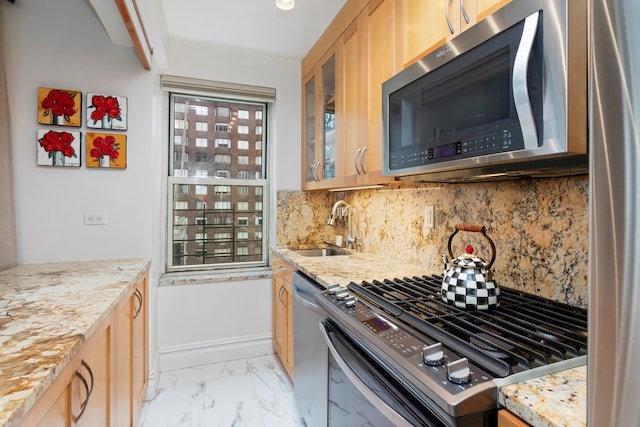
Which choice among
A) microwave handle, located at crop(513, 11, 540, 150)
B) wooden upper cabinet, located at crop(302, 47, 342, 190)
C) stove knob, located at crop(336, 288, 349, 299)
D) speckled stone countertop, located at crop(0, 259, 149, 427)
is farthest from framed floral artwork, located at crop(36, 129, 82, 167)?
microwave handle, located at crop(513, 11, 540, 150)

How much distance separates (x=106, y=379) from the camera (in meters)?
1.21

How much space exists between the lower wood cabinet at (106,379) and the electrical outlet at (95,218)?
0.46m

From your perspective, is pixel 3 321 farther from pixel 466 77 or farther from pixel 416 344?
pixel 466 77

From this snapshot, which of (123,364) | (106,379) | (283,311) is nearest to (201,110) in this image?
(283,311)

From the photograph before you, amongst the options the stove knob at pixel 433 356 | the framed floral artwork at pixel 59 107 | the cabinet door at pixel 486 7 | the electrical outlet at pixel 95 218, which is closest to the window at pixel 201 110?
the framed floral artwork at pixel 59 107

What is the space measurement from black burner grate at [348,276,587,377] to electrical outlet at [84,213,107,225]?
1.76 m

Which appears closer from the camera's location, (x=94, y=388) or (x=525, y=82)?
(x=525, y=82)


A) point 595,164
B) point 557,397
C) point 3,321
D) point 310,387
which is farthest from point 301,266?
point 595,164

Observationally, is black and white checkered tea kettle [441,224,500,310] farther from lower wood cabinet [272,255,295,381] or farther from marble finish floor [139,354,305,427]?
marble finish floor [139,354,305,427]

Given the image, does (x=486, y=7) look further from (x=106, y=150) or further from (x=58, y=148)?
(x=58, y=148)

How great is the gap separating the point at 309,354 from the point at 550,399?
3.87ft

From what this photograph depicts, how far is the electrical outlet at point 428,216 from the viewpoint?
1747mm

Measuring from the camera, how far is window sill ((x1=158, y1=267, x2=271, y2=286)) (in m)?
2.56

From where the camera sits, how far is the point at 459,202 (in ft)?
5.14
